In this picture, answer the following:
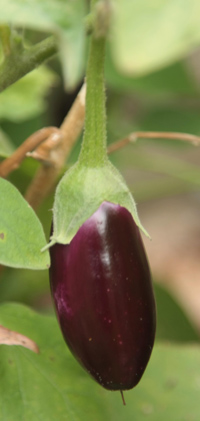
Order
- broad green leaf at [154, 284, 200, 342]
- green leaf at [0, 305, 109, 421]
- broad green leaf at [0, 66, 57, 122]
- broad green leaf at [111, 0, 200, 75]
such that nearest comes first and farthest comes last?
broad green leaf at [111, 0, 200, 75] → green leaf at [0, 305, 109, 421] → broad green leaf at [0, 66, 57, 122] → broad green leaf at [154, 284, 200, 342]

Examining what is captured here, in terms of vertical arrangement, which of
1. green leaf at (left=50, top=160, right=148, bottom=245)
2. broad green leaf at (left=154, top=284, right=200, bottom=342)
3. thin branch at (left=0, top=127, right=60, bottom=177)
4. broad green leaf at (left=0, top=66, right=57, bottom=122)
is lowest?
broad green leaf at (left=154, top=284, right=200, bottom=342)

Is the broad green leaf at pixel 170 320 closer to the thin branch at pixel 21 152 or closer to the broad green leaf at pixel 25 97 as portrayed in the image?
the broad green leaf at pixel 25 97

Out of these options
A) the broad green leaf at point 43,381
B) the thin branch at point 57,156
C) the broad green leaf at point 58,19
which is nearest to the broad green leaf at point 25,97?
the thin branch at point 57,156

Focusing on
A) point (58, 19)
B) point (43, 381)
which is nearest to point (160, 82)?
point (43, 381)

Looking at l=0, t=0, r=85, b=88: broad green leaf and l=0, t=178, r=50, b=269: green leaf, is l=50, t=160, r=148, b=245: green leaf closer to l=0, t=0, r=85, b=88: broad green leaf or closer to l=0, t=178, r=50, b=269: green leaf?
l=0, t=178, r=50, b=269: green leaf

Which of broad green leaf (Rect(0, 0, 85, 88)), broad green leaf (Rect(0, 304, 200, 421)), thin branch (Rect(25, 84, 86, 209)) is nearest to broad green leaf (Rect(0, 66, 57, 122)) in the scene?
thin branch (Rect(25, 84, 86, 209))

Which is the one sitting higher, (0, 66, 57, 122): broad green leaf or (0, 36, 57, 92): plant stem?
(0, 36, 57, 92): plant stem
